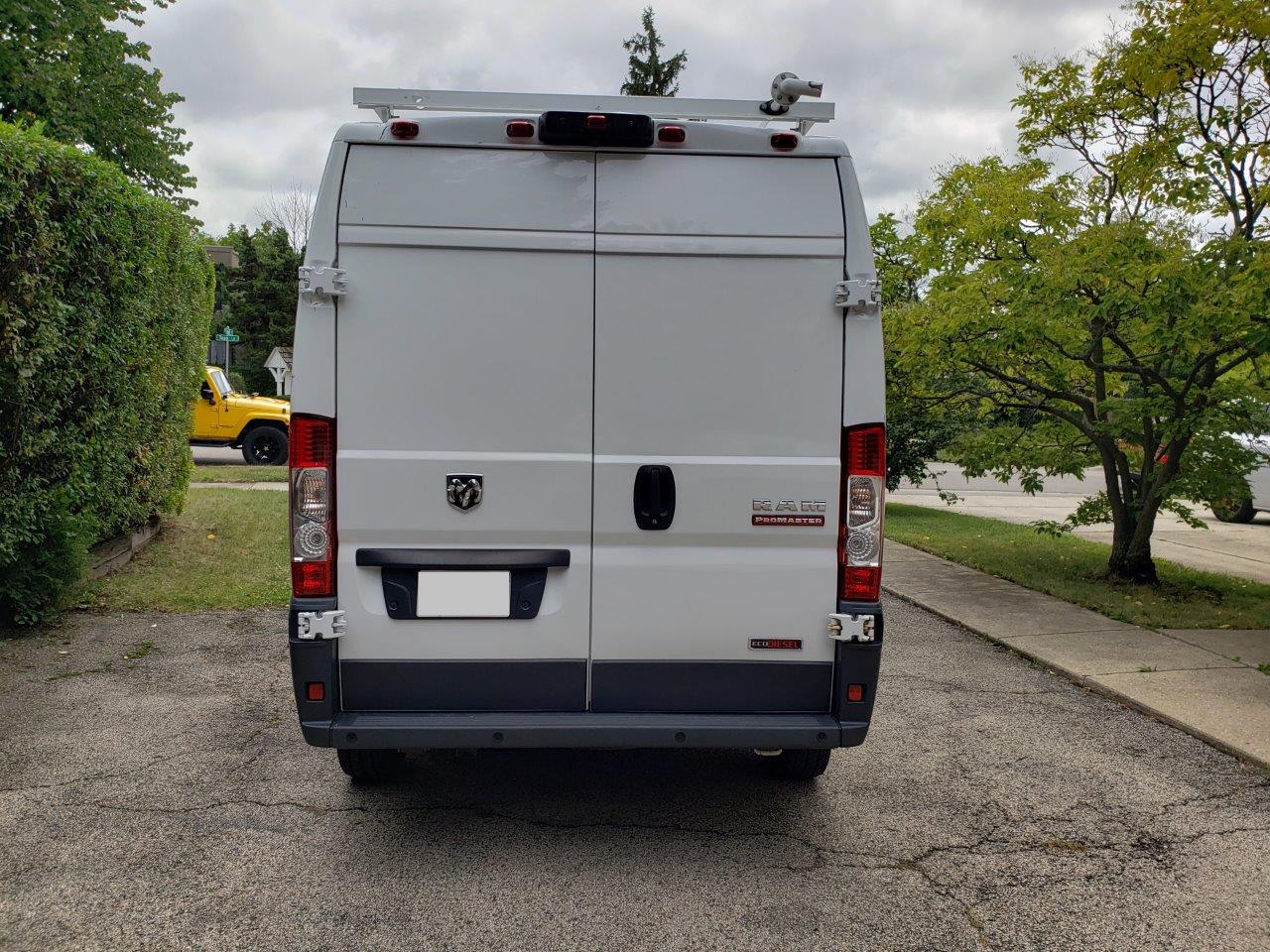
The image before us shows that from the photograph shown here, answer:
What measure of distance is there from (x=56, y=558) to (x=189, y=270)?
3.72 m

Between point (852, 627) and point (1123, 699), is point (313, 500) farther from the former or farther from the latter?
point (1123, 699)

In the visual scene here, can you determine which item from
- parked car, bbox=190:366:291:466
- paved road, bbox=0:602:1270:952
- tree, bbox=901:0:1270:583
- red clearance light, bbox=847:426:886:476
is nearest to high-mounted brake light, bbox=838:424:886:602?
red clearance light, bbox=847:426:886:476

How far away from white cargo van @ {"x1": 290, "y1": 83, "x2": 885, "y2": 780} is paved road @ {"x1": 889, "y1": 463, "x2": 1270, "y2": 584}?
7.31 meters

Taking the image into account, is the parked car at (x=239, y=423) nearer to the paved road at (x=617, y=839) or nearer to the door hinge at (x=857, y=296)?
the paved road at (x=617, y=839)

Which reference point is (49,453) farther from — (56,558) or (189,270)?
(189,270)

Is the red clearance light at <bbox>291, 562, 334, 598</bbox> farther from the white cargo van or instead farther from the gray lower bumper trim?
the gray lower bumper trim

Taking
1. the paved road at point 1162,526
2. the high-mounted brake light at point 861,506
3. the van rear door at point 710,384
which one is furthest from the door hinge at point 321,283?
the paved road at point 1162,526

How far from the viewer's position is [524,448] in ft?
12.0

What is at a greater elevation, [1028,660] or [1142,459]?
[1142,459]

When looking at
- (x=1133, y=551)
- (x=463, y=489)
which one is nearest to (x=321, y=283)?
(x=463, y=489)

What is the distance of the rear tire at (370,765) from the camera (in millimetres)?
4363

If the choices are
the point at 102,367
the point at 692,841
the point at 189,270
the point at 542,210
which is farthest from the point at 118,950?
the point at 189,270

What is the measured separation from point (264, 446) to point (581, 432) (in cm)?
1783

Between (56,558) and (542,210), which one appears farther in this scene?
(56,558)
